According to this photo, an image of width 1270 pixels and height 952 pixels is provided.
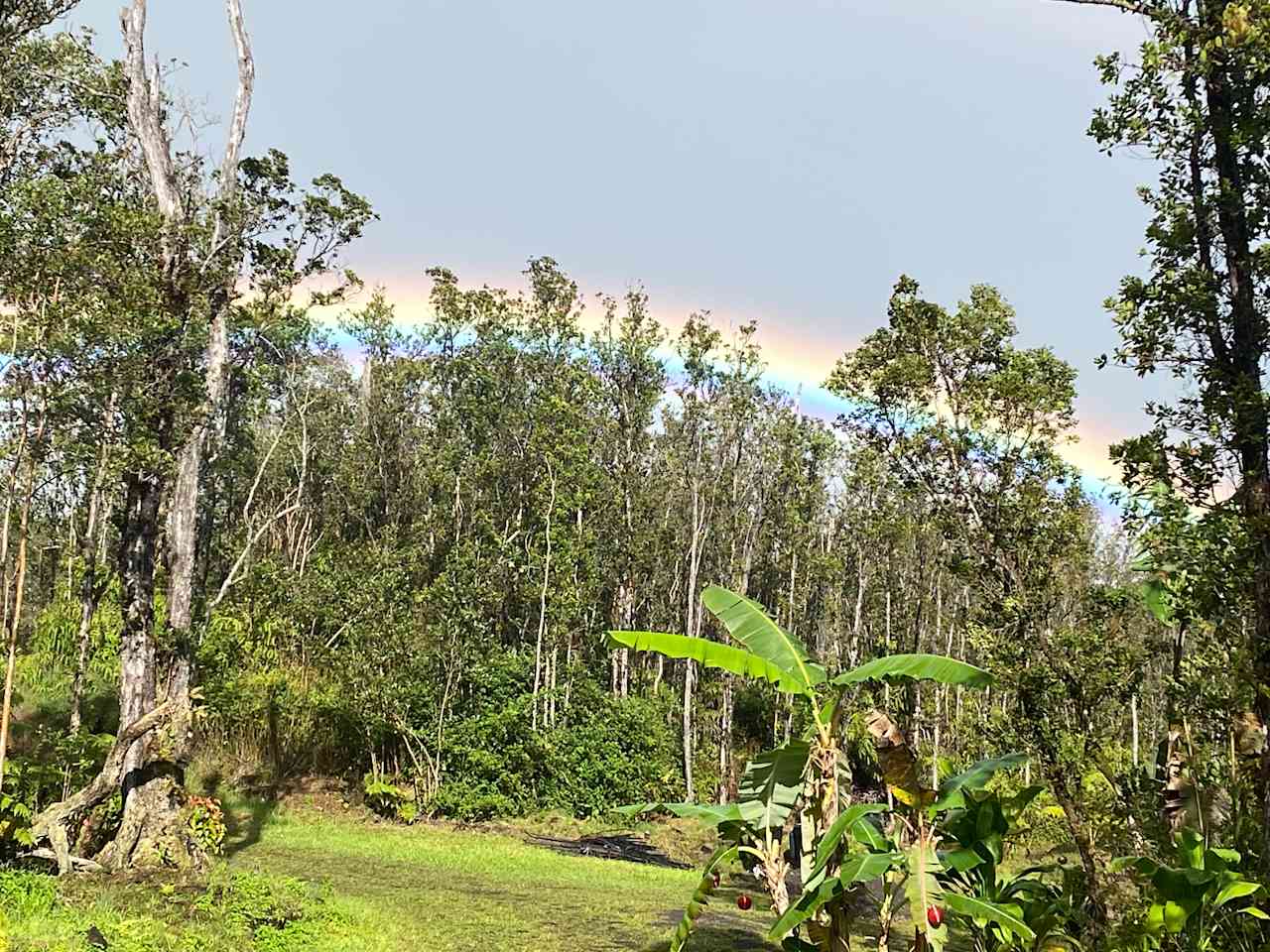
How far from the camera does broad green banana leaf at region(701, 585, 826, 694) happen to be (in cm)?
514

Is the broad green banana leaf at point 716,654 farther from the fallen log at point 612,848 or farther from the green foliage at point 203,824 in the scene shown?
the fallen log at point 612,848

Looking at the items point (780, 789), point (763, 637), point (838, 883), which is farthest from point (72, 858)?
point (838, 883)

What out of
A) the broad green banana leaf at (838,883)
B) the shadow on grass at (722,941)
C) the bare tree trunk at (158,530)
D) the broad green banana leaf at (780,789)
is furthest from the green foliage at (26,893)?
the broad green banana leaf at (838,883)

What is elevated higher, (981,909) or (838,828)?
(838,828)

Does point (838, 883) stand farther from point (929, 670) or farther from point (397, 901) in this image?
point (397, 901)

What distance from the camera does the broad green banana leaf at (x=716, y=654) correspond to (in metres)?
5.01

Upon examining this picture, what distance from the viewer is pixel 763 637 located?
541cm

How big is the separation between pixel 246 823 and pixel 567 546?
7745 millimetres

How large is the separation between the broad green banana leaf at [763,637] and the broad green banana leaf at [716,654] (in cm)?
5

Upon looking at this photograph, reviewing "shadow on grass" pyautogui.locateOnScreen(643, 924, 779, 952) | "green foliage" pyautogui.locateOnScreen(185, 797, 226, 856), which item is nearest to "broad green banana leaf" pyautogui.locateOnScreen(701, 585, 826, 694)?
"shadow on grass" pyautogui.locateOnScreen(643, 924, 779, 952)

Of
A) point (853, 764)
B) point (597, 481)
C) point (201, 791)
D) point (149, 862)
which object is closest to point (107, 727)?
point (201, 791)

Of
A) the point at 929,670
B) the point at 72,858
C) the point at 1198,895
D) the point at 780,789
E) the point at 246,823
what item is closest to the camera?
the point at 1198,895

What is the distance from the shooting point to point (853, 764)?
2262 centimetres

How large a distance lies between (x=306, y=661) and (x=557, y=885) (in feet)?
29.0
